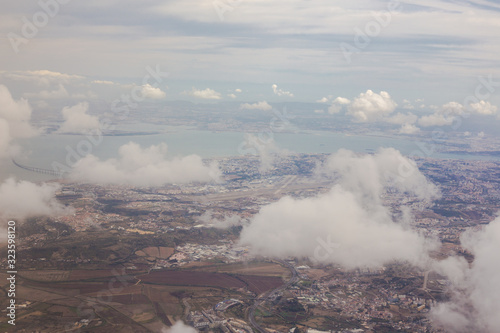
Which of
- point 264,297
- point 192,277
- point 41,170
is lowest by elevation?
point 264,297

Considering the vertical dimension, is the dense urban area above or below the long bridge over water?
below

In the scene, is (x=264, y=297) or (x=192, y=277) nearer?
(x=264, y=297)

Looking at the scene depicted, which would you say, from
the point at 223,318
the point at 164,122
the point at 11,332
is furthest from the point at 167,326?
the point at 164,122

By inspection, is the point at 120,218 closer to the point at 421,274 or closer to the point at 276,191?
the point at 276,191

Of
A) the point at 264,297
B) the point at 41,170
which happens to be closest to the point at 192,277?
the point at 264,297

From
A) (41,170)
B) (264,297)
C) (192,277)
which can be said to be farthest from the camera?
(41,170)

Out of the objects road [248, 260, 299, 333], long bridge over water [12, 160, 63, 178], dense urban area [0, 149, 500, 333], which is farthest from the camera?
long bridge over water [12, 160, 63, 178]

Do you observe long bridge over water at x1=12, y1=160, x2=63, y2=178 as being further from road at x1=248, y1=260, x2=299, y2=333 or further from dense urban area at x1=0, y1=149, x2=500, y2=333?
road at x1=248, y1=260, x2=299, y2=333

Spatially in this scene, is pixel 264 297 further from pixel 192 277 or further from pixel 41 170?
pixel 41 170

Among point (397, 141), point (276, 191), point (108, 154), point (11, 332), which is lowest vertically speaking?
point (11, 332)

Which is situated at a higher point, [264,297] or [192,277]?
[192,277]

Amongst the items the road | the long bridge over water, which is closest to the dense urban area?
the road
